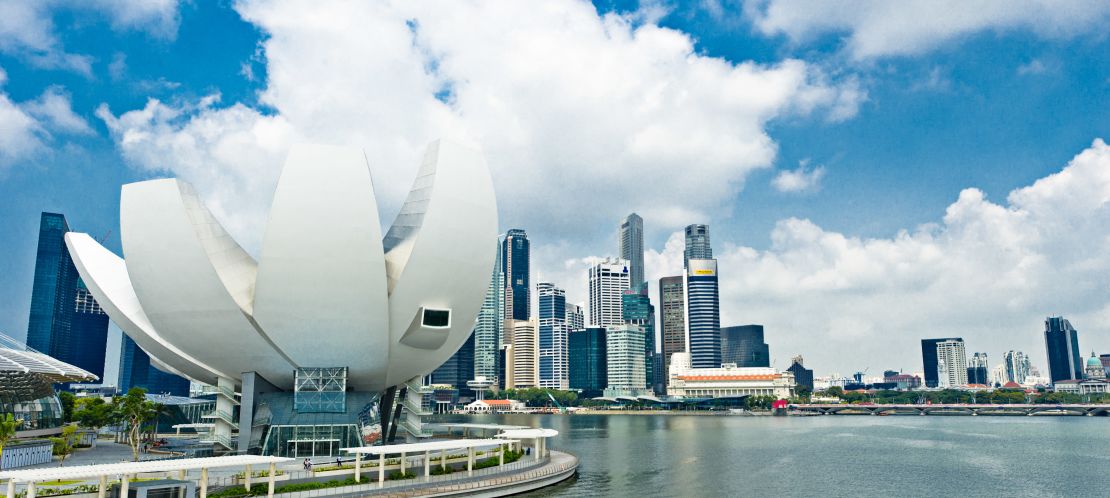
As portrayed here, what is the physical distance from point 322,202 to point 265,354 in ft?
36.6

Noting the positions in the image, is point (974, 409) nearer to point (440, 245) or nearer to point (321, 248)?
point (440, 245)

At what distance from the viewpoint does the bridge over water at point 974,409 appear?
588 feet

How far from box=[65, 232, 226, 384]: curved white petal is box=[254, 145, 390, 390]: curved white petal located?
8.56 metres

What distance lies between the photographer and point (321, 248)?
1673 inches

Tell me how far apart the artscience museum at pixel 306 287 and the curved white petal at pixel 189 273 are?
0.26 ft

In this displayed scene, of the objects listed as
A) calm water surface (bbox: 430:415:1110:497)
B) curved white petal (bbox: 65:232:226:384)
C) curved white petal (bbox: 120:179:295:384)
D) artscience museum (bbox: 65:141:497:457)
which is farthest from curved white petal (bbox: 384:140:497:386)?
curved white petal (bbox: 65:232:226:384)

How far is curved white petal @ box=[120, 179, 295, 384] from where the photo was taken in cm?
4238

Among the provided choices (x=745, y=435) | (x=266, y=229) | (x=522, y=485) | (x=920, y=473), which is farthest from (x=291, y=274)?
(x=745, y=435)

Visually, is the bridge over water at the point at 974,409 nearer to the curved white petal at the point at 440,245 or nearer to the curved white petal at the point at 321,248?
the curved white petal at the point at 440,245

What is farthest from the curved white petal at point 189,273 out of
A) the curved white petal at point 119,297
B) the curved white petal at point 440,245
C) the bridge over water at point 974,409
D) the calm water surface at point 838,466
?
A: the bridge over water at point 974,409

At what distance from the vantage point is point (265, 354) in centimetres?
4669

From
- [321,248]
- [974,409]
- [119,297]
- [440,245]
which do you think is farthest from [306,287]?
[974,409]

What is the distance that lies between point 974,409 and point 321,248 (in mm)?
195679

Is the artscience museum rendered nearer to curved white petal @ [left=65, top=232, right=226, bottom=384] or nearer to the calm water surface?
curved white petal @ [left=65, top=232, right=226, bottom=384]
